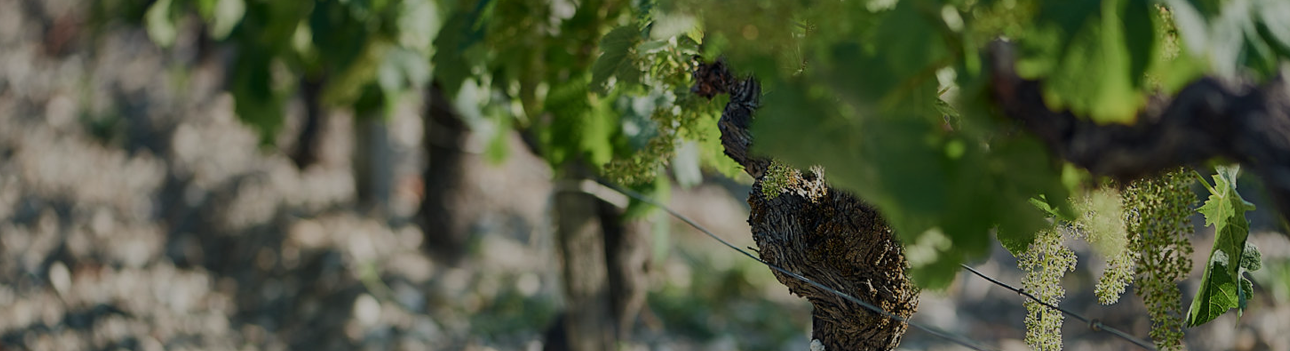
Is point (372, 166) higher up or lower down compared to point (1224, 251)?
higher up

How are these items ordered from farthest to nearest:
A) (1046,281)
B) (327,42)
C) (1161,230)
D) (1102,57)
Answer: (327,42) < (1046,281) < (1161,230) < (1102,57)

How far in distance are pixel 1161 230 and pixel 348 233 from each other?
3.57 m

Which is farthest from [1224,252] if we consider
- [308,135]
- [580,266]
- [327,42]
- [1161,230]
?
[308,135]

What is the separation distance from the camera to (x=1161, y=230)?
1295mm

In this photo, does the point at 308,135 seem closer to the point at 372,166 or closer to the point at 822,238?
the point at 372,166

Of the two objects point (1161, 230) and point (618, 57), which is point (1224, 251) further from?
point (618, 57)

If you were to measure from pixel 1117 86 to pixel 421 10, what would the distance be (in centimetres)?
171

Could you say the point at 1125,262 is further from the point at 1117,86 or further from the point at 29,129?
the point at 29,129

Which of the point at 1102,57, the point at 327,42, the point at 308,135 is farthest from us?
the point at 308,135

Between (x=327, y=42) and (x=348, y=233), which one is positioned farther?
(x=348, y=233)

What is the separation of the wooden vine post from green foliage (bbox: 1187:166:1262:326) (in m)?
0.39

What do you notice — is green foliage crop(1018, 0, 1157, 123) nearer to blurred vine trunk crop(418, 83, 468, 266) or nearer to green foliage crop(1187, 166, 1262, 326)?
green foliage crop(1187, 166, 1262, 326)

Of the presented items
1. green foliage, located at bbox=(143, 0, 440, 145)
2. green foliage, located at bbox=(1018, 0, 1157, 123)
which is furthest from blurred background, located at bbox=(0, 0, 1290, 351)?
green foliage, located at bbox=(1018, 0, 1157, 123)

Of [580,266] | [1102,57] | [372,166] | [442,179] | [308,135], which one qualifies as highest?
[308,135]
